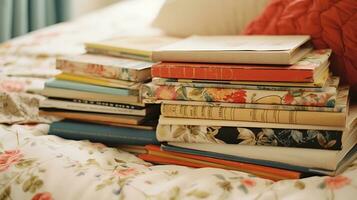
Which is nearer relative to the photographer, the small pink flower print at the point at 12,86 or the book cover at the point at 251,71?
the book cover at the point at 251,71

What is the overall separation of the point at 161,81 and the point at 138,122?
0.11 metres

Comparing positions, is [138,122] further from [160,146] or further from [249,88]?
[249,88]

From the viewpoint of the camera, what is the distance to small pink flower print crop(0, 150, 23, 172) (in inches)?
28.2

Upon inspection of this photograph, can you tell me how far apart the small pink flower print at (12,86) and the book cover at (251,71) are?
0.42m

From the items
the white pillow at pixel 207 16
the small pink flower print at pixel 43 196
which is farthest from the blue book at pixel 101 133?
the white pillow at pixel 207 16

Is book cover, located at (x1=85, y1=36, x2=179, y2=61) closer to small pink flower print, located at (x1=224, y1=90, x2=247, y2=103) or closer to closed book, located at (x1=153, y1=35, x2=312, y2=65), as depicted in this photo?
closed book, located at (x1=153, y1=35, x2=312, y2=65)

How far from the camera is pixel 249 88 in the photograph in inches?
28.2

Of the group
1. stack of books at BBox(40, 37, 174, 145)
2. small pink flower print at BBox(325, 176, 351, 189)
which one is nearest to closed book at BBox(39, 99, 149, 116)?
stack of books at BBox(40, 37, 174, 145)

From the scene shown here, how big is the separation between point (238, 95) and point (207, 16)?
506 millimetres

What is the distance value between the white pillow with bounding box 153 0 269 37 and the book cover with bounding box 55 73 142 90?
0.41 metres

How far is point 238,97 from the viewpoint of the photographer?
2.38 feet

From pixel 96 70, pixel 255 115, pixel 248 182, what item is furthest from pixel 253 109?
pixel 96 70

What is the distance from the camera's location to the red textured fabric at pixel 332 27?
0.81m

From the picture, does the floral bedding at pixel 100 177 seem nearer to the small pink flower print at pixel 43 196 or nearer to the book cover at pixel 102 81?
the small pink flower print at pixel 43 196
